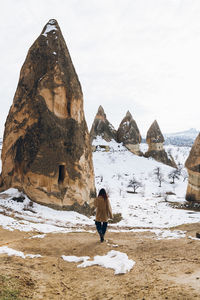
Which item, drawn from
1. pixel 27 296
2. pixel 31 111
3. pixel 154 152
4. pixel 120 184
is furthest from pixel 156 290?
pixel 154 152

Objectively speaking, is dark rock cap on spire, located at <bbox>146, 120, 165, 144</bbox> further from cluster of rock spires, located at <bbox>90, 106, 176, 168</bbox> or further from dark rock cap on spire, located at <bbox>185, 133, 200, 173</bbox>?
dark rock cap on spire, located at <bbox>185, 133, 200, 173</bbox>

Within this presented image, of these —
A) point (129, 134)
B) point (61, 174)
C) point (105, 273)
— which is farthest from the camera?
point (129, 134)

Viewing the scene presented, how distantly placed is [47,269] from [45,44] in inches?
460

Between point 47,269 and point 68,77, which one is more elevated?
point 68,77

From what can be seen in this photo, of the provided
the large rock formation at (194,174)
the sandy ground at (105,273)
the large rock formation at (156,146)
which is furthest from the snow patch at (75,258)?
the large rock formation at (156,146)

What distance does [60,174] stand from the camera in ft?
39.2

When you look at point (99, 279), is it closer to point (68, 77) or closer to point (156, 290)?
point (156, 290)

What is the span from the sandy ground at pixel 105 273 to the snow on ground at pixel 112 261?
4.4 inches

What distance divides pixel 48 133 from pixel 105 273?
28.3 feet

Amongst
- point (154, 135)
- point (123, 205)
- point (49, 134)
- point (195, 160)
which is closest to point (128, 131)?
point (154, 135)

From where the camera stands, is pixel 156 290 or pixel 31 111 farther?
pixel 31 111

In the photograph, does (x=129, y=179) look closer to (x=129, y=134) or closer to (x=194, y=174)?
(x=129, y=134)

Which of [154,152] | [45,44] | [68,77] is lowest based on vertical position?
[154,152]

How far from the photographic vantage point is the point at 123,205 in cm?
1591
